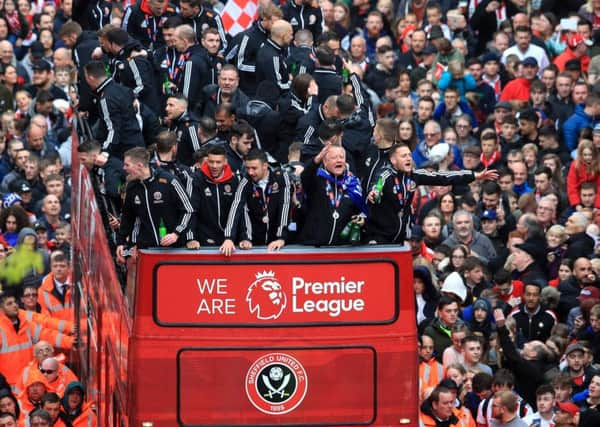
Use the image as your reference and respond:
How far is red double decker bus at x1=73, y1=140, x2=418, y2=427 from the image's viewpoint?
16.1m

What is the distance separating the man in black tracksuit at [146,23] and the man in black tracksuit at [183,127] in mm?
2906

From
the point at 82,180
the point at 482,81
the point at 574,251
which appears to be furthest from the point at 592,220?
the point at 82,180

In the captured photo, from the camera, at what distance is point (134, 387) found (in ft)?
52.6

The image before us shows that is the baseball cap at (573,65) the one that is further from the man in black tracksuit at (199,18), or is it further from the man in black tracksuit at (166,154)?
the man in black tracksuit at (166,154)

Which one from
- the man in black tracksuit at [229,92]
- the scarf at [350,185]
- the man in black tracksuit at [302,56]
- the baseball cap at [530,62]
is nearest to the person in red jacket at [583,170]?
the baseball cap at [530,62]

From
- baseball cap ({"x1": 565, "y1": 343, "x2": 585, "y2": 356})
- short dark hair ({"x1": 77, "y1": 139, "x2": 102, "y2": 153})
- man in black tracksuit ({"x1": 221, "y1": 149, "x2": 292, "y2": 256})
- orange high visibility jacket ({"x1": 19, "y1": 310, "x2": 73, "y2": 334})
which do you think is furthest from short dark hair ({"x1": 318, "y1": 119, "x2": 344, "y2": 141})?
orange high visibility jacket ({"x1": 19, "y1": 310, "x2": 73, "y2": 334})

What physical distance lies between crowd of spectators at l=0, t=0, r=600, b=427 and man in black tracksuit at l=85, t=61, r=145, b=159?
0.8 inches

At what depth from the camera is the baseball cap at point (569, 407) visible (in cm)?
1967

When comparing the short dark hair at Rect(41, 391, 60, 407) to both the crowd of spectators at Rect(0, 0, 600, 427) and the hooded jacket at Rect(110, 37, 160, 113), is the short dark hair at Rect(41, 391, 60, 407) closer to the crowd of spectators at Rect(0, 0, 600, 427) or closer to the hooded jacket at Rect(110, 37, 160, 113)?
the crowd of spectators at Rect(0, 0, 600, 427)

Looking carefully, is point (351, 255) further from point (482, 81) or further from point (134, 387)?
point (482, 81)

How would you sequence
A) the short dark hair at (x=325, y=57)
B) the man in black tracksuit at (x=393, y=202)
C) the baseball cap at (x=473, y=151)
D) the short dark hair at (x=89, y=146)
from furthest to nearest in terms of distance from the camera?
1. the baseball cap at (x=473, y=151)
2. the short dark hair at (x=325, y=57)
3. the short dark hair at (x=89, y=146)
4. the man in black tracksuit at (x=393, y=202)

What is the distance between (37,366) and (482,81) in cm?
942

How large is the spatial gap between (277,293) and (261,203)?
0.86m

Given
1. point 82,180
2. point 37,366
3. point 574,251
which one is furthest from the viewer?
point 574,251
